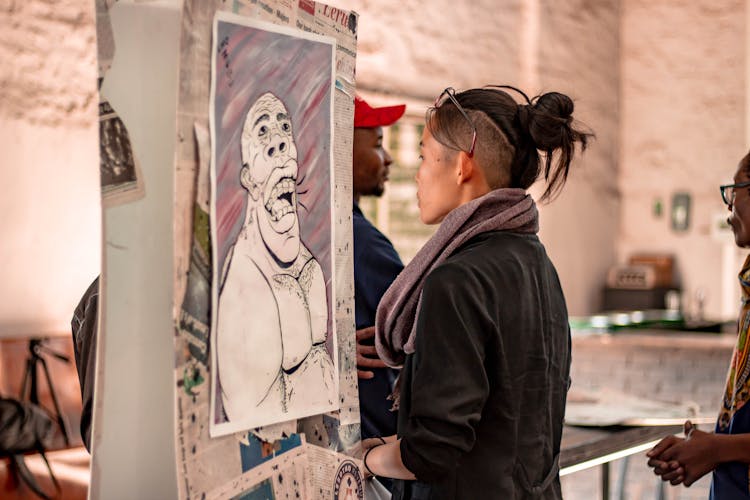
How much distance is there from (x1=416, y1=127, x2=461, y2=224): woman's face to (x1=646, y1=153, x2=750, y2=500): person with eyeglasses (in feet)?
2.55

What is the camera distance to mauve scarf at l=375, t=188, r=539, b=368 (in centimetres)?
144

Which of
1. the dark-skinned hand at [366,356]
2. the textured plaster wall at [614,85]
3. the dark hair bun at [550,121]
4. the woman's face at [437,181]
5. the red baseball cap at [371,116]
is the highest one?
the textured plaster wall at [614,85]

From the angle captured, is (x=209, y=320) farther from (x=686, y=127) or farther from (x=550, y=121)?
(x=686, y=127)

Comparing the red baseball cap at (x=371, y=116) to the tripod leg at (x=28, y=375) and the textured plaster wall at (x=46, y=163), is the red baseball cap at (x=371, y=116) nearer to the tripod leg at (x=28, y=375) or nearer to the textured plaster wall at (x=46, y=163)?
the tripod leg at (x=28, y=375)

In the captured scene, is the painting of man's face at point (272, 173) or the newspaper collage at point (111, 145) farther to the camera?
the painting of man's face at point (272, 173)

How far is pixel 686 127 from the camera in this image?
25.2 ft

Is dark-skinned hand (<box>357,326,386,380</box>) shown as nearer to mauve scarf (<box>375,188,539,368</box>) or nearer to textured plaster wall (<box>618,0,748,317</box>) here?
mauve scarf (<box>375,188,539,368</box>)

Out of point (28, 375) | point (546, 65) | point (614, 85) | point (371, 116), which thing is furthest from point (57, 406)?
point (614, 85)

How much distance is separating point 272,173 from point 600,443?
4.61 ft

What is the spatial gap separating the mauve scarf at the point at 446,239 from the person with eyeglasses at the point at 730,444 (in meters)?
0.67

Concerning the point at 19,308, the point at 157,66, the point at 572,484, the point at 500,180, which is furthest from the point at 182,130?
the point at 572,484

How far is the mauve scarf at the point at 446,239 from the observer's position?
1.44 meters

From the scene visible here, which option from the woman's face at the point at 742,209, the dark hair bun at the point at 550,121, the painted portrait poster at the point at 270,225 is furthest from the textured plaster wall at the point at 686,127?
the painted portrait poster at the point at 270,225

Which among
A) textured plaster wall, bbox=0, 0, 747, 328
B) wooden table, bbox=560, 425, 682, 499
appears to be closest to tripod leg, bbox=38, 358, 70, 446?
wooden table, bbox=560, 425, 682, 499
